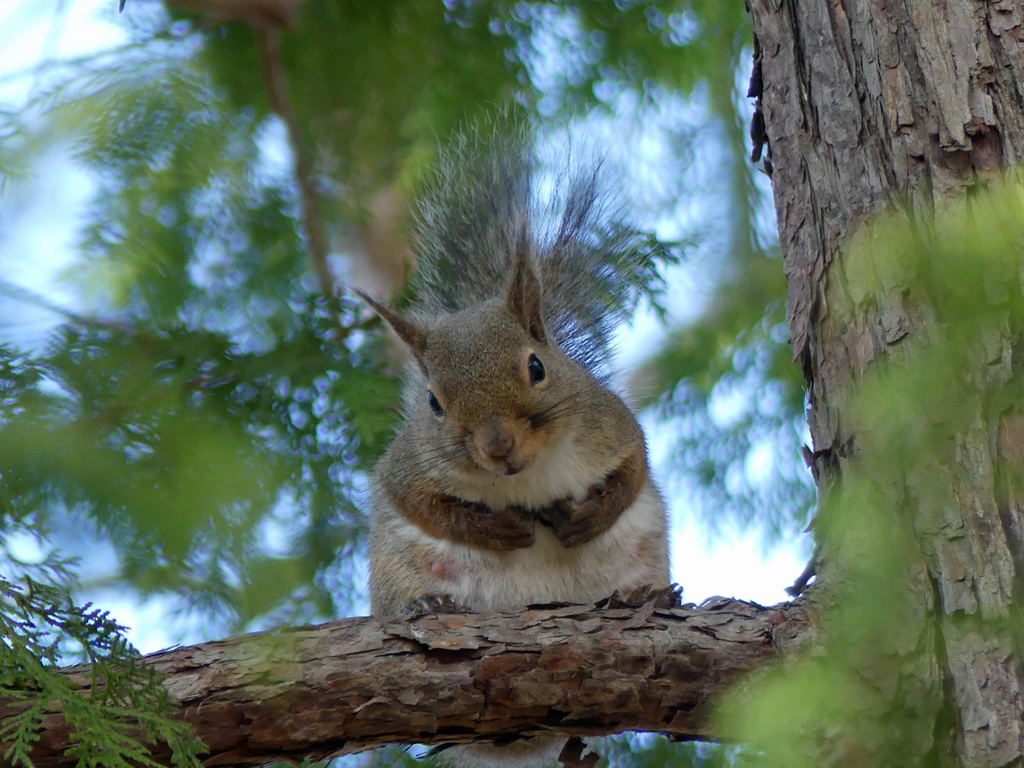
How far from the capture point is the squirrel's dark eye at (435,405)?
2588 mm

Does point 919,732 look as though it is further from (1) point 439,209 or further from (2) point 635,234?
(1) point 439,209

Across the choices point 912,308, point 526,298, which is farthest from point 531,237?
point 912,308

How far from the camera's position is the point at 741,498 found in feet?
10.3

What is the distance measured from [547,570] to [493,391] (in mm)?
479

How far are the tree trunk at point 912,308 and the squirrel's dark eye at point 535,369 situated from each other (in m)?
0.75

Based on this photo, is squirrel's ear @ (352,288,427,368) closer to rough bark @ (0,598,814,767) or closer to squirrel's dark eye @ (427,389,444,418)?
squirrel's dark eye @ (427,389,444,418)

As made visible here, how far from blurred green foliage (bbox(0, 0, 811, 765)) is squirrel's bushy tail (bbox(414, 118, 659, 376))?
0.18 metres

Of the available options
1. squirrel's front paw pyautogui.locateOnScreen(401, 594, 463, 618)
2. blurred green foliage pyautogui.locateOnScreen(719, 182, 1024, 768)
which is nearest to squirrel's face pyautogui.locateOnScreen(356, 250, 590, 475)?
squirrel's front paw pyautogui.locateOnScreen(401, 594, 463, 618)

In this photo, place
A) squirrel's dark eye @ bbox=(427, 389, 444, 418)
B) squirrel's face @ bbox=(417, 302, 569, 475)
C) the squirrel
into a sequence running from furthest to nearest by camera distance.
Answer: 1. squirrel's dark eye @ bbox=(427, 389, 444, 418)
2. the squirrel
3. squirrel's face @ bbox=(417, 302, 569, 475)

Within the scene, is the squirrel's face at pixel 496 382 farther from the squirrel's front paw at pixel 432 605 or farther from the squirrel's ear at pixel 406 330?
the squirrel's front paw at pixel 432 605

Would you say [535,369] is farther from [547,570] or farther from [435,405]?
[547,570]

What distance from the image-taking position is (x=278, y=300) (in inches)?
92.9

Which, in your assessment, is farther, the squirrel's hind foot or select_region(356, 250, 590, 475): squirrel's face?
select_region(356, 250, 590, 475): squirrel's face

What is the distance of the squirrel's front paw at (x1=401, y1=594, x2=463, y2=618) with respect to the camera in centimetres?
238
